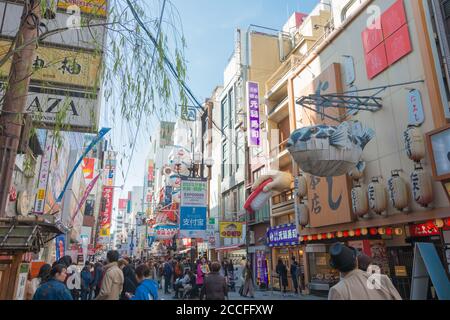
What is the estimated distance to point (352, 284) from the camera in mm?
2908

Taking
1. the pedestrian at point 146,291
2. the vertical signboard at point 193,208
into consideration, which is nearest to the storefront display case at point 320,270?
the vertical signboard at point 193,208

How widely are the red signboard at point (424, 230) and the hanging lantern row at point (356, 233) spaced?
0.42 metres

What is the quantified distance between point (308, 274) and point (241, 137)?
52.5ft

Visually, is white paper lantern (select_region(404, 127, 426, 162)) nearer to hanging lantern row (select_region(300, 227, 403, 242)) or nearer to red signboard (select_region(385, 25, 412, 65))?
hanging lantern row (select_region(300, 227, 403, 242))

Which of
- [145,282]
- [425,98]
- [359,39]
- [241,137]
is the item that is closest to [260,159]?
[241,137]

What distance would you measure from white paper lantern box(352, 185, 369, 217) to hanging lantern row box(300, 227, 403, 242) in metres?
0.81

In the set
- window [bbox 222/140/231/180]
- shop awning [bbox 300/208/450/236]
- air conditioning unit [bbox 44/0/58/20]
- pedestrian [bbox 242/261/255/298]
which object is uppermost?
window [bbox 222/140/231/180]

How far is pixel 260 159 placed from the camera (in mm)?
27125

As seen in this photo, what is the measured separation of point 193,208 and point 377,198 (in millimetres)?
9406

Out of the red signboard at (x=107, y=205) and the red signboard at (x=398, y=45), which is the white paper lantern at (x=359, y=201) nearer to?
the red signboard at (x=398, y=45)

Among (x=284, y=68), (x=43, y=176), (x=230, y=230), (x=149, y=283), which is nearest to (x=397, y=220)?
(x=149, y=283)

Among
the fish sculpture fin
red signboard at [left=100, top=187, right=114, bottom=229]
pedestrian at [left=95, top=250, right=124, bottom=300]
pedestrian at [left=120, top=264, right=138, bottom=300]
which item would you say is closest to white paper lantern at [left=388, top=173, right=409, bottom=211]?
the fish sculpture fin

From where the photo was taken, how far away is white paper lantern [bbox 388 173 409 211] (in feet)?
40.0
